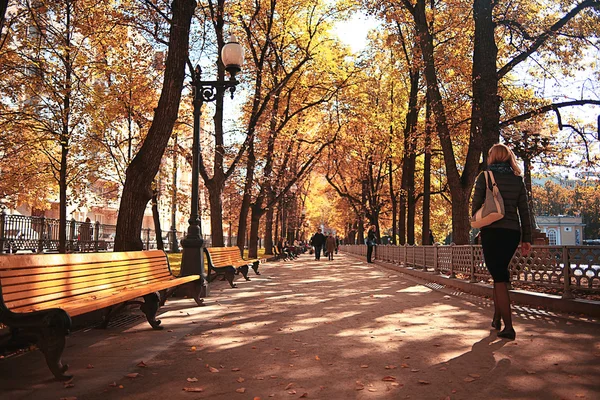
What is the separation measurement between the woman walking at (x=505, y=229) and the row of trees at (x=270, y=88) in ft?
19.2

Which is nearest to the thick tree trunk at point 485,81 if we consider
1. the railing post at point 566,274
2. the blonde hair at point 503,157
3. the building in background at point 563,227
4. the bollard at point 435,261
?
the bollard at point 435,261

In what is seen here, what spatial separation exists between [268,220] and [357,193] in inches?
460

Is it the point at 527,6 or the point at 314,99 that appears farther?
the point at 314,99

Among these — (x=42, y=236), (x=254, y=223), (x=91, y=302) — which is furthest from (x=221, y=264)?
(x=254, y=223)

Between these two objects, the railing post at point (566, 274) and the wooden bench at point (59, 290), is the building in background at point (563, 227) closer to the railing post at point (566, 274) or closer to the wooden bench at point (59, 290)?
the railing post at point (566, 274)

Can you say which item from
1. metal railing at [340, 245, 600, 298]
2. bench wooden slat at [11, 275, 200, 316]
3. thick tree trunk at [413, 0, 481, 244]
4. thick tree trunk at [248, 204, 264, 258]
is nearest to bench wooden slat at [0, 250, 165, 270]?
bench wooden slat at [11, 275, 200, 316]

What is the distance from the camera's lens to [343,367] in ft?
16.3

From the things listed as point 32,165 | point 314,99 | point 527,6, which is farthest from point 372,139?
point 32,165

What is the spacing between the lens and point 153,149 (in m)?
9.79

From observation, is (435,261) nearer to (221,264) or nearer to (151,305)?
(221,264)

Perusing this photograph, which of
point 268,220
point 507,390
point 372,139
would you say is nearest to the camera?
point 507,390

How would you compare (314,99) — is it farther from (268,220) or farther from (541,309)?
(541,309)

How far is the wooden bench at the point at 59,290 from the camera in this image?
4219 mm

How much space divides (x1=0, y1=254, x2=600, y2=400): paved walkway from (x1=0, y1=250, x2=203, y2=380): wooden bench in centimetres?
39
